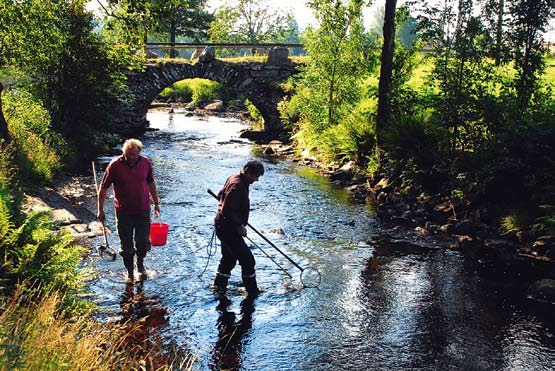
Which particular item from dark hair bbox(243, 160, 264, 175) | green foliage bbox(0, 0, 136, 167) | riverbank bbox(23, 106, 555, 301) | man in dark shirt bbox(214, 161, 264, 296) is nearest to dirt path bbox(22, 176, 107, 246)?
riverbank bbox(23, 106, 555, 301)

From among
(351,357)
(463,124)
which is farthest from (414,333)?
(463,124)

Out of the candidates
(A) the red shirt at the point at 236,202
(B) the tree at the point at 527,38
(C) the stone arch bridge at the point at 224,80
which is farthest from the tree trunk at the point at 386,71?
(C) the stone arch bridge at the point at 224,80

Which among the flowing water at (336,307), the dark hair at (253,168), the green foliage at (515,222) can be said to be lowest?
the flowing water at (336,307)

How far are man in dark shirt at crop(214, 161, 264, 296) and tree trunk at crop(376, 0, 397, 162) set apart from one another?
1065 cm

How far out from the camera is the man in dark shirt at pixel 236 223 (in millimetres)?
9133

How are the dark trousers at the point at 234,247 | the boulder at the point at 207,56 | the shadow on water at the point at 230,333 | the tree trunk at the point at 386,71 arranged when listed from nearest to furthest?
1. the shadow on water at the point at 230,333
2. the dark trousers at the point at 234,247
3. the tree trunk at the point at 386,71
4. the boulder at the point at 207,56

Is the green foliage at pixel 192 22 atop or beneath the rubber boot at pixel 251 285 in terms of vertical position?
atop

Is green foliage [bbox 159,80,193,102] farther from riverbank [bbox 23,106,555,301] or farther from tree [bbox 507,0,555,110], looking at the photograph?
tree [bbox 507,0,555,110]

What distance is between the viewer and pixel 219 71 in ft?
111

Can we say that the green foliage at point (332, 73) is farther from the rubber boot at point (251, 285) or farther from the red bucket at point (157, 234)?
the rubber boot at point (251, 285)

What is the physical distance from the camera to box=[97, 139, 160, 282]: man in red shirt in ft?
31.6

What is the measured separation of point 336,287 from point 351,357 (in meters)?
2.74

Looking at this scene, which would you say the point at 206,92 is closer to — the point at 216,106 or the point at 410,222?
the point at 216,106

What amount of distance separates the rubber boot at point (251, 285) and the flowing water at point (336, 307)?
0.41ft
